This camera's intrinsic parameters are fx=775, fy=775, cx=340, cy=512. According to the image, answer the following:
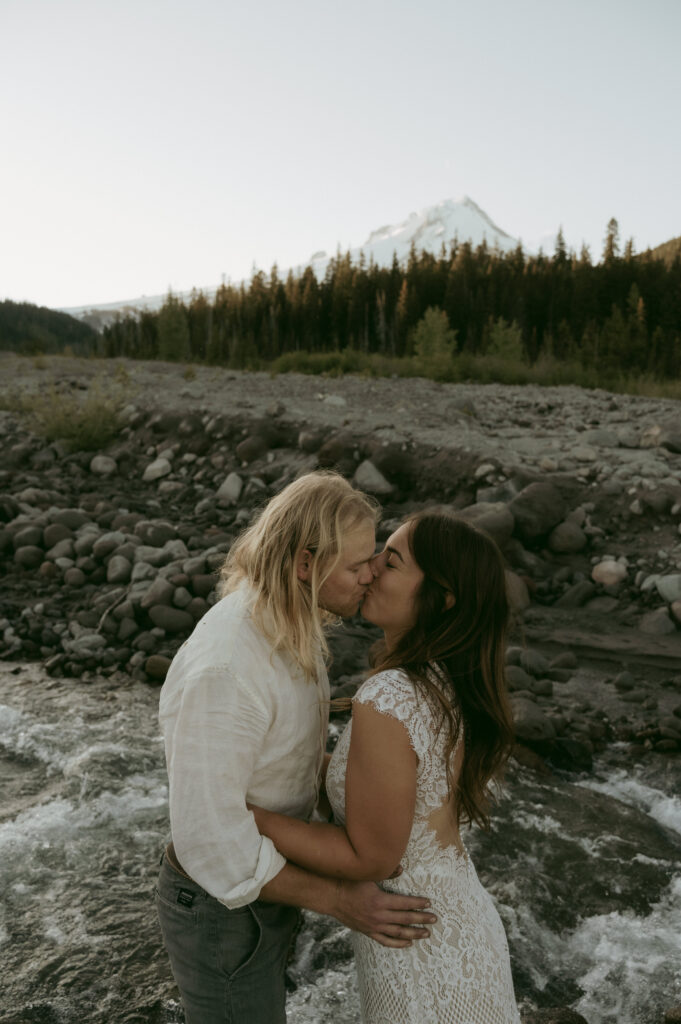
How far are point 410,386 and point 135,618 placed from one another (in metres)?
8.04

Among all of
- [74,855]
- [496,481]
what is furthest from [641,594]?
[74,855]

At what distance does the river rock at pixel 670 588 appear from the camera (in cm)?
632

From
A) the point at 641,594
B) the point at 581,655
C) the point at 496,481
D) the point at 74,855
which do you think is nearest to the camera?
the point at 74,855

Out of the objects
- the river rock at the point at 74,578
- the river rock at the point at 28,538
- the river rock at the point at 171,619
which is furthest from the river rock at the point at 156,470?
the river rock at the point at 171,619

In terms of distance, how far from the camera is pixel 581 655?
6.01 meters

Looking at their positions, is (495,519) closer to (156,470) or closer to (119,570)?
(119,570)

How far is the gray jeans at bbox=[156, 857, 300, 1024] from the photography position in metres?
1.79

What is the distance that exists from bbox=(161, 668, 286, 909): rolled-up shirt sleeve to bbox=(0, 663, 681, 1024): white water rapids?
65.4 inches

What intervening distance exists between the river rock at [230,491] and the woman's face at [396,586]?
7286 millimetres

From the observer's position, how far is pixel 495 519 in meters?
7.16

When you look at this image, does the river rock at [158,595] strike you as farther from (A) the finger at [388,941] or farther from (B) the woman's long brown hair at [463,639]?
(A) the finger at [388,941]

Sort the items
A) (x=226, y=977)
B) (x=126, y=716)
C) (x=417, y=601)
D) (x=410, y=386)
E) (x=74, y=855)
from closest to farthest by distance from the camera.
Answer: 1. (x=226, y=977)
2. (x=417, y=601)
3. (x=74, y=855)
4. (x=126, y=716)
5. (x=410, y=386)

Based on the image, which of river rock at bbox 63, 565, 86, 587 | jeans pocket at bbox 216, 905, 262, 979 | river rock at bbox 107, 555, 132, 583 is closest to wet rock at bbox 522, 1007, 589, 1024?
jeans pocket at bbox 216, 905, 262, 979

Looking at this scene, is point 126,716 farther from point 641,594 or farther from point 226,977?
point 641,594
